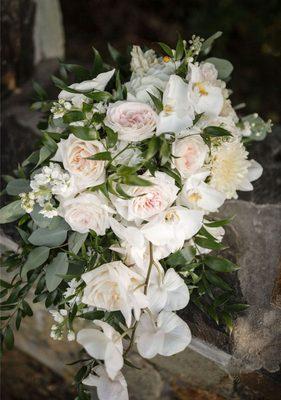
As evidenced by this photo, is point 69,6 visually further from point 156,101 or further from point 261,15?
point 156,101

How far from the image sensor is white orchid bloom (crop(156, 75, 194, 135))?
106 cm

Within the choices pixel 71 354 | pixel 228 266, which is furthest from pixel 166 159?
pixel 71 354

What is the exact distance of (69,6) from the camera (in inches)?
108

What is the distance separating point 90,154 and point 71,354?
105cm

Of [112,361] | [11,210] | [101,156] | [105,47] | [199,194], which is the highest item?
[101,156]

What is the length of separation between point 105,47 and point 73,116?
1.69m

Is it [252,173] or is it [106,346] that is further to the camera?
[252,173]

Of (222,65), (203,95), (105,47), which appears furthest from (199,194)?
(105,47)

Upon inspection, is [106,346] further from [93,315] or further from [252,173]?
[252,173]

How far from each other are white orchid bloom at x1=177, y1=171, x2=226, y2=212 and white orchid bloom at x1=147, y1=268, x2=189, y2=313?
0.50ft

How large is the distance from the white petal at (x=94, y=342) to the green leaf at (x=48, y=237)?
9.8 inches

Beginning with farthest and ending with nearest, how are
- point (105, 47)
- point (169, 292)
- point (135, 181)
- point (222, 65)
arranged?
1. point (105, 47)
2. point (222, 65)
3. point (169, 292)
4. point (135, 181)

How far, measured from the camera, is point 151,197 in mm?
1042

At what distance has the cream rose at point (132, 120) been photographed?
3.44 feet
